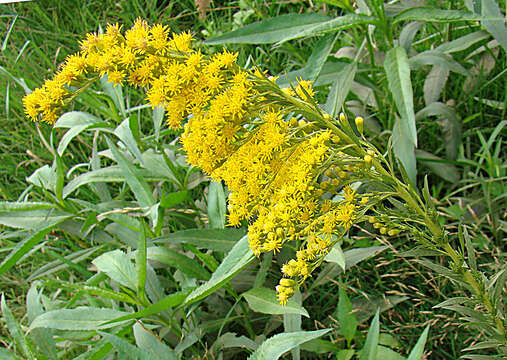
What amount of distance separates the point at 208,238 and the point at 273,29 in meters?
0.94

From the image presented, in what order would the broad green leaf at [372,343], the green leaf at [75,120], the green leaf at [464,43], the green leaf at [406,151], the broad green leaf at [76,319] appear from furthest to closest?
the green leaf at [75,120], the green leaf at [464,43], the green leaf at [406,151], the broad green leaf at [76,319], the broad green leaf at [372,343]

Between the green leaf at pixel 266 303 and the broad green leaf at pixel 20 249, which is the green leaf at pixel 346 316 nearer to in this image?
the green leaf at pixel 266 303

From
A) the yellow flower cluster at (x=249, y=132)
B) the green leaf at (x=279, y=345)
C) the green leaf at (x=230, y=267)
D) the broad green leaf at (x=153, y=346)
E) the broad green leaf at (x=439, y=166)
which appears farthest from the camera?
the broad green leaf at (x=439, y=166)

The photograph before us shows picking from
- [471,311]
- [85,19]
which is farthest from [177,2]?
[471,311]

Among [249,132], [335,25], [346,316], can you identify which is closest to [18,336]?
[346,316]

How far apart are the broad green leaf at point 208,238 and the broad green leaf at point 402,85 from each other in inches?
30.8

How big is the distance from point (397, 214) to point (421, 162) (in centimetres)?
129

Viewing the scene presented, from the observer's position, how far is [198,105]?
4.08 feet

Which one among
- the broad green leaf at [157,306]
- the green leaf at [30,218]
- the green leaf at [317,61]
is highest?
the green leaf at [317,61]

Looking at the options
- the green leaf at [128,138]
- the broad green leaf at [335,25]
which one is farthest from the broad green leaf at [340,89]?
the green leaf at [128,138]

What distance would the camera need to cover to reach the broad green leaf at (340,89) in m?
1.93

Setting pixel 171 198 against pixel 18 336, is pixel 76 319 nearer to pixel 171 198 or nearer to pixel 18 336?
pixel 18 336

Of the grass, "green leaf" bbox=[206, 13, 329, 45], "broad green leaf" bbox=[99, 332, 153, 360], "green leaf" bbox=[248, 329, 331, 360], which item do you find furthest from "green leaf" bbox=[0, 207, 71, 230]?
"green leaf" bbox=[248, 329, 331, 360]

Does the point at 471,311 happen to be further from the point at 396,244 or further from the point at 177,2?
the point at 177,2
